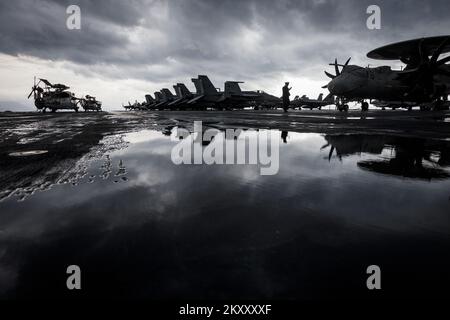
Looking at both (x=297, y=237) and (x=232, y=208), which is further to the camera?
(x=232, y=208)

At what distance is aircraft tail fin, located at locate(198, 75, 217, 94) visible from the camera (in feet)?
127

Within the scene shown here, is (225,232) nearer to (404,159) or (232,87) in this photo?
(404,159)

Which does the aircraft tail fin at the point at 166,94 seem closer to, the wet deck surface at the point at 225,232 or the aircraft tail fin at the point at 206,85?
the aircraft tail fin at the point at 206,85

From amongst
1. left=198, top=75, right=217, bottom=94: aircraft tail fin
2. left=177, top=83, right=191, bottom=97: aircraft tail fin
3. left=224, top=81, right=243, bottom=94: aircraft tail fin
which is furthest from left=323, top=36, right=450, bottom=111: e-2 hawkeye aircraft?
left=177, top=83, right=191, bottom=97: aircraft tail fin

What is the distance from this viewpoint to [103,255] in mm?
1138

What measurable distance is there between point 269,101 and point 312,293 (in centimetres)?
4780

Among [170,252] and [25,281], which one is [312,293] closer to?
[170,252]

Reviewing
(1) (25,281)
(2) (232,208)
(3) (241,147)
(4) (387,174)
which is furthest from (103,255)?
(3) (241,147)

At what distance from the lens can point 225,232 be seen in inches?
52.4

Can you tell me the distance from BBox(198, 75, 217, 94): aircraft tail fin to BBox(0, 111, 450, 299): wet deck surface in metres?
38.0

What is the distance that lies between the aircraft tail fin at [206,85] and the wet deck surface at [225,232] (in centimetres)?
3797

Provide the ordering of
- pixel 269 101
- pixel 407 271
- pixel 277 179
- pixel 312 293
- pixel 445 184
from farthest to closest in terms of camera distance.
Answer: pixel 269 101 < pixel 277 179 < pixel 445 184 < pixel 407 271 < pixel 312 293

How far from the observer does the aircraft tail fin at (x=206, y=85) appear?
38.6 m

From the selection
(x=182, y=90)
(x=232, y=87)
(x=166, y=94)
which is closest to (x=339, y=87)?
(x=232, y=87)
